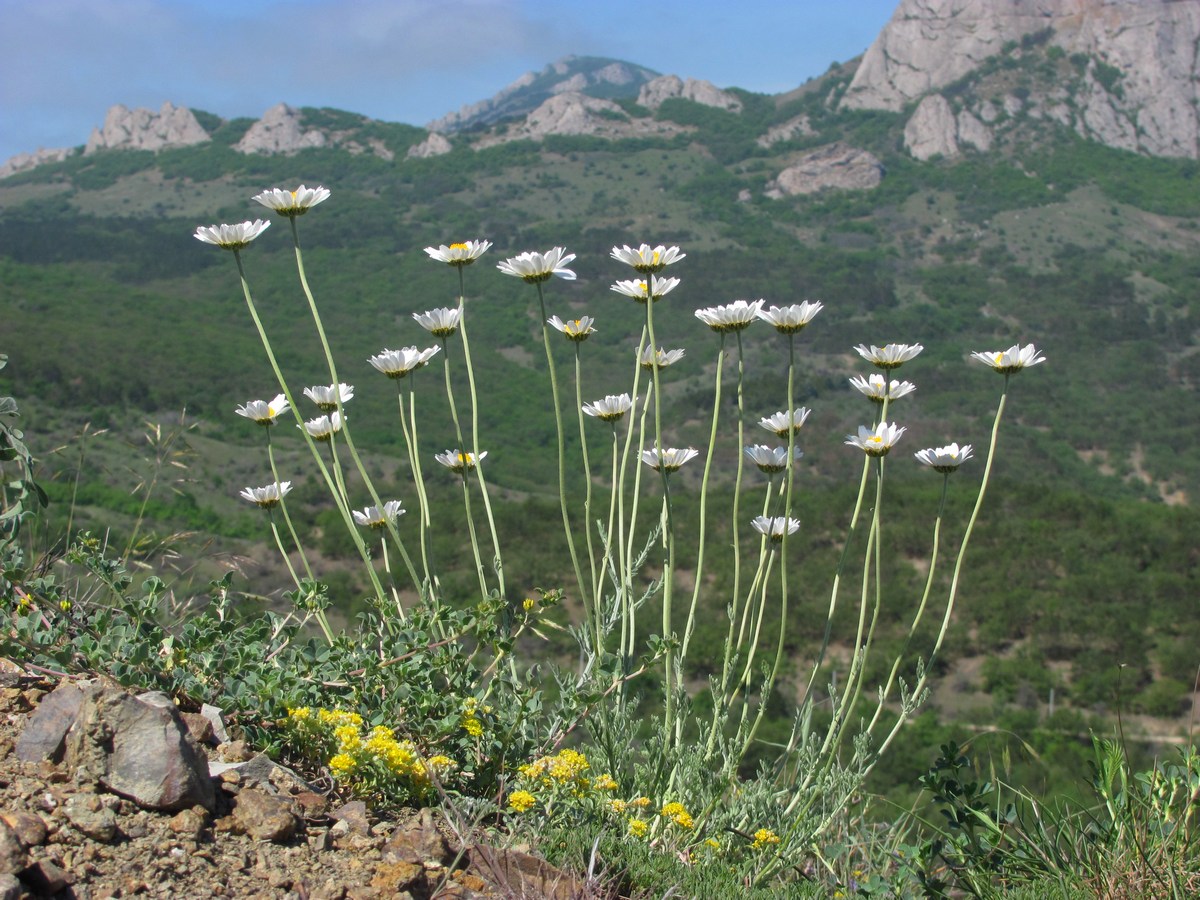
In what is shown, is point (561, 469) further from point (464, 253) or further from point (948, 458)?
point (948, 458)

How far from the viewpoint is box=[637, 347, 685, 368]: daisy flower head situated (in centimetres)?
283

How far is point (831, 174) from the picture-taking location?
125375mm

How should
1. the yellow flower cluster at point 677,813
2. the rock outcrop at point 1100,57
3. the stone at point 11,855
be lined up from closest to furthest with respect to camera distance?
the stone at point 11,855, the yellow flower cluster at point 677,813, the rock outcrop at point 1100,57

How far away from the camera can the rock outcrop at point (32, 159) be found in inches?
5891

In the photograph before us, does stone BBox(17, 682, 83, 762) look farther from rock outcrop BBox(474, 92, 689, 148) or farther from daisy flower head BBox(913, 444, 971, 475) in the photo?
rock outcrop BBox(474, 92, 689, 148)

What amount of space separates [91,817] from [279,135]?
506 ft

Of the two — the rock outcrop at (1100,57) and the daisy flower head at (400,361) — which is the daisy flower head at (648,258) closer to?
the daisy flower head at (400,361)

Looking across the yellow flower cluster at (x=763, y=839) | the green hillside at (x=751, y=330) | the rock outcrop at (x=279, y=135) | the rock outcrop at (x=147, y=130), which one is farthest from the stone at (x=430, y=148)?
the yellow flower cluster at (x=763, y=839)

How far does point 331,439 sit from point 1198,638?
28.7 meters

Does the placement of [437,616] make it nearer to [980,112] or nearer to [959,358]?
[959,358]

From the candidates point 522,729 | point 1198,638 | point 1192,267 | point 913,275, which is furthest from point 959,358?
point 522,729

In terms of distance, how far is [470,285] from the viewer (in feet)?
307

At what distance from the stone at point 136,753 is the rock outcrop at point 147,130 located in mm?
156387

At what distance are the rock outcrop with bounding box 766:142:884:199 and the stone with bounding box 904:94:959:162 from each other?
21.4 ft
